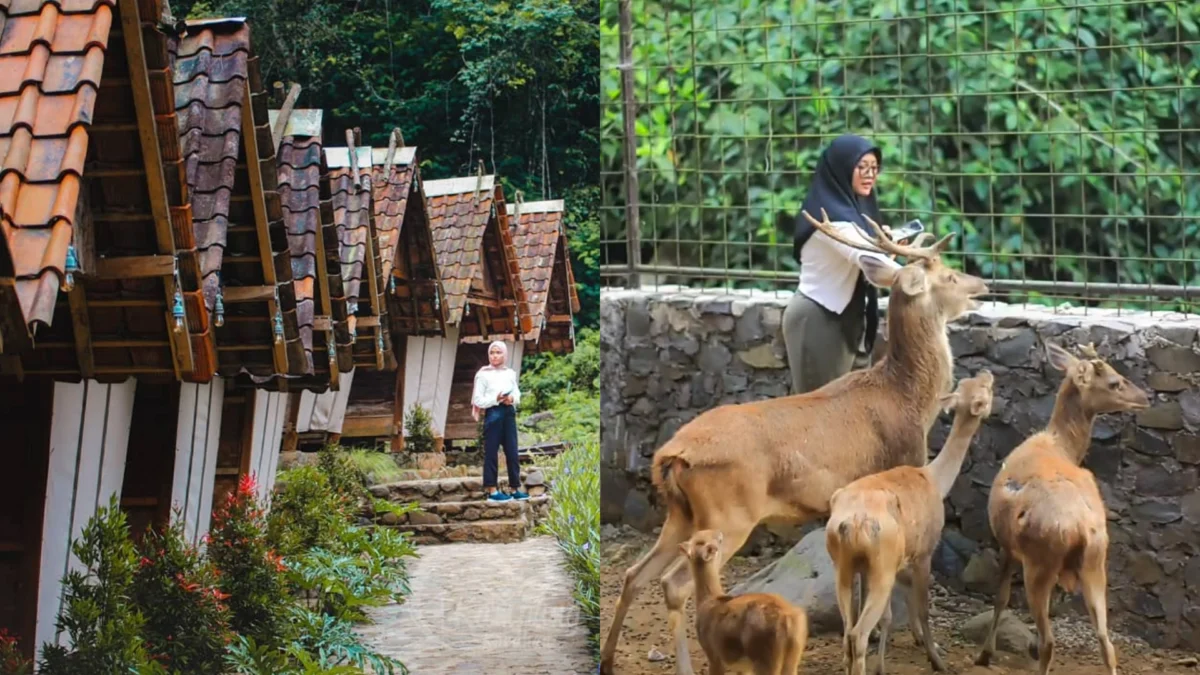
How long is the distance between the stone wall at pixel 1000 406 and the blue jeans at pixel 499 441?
274mm

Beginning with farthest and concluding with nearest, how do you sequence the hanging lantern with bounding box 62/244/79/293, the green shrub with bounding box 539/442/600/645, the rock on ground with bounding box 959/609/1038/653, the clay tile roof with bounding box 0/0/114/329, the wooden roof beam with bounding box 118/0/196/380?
1. the green shrub with bounding box 539/442/600/645
2. the rock on ground with bounding box 959/609/1038/653
3. the wooden roof beam with bounding box 118/0/196/380
4. the hanging lantern with bounding box 62/244/79/293
5. the clay tile roof with bounding box 0/0/114/329

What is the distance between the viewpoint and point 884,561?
11.7 feet

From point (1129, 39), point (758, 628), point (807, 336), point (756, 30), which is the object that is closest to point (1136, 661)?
point (758, 628)

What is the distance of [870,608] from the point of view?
11.6ft

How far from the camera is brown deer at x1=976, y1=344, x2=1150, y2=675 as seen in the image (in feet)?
A: 11.3

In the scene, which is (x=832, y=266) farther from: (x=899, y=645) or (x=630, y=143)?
(x=899, y=645)

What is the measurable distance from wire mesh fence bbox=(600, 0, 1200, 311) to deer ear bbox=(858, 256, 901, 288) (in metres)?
0.13

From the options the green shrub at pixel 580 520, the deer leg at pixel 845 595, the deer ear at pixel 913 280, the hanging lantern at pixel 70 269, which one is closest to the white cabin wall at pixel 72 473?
the hanging lantern at pixel 70 269

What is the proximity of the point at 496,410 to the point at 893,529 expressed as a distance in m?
1.07

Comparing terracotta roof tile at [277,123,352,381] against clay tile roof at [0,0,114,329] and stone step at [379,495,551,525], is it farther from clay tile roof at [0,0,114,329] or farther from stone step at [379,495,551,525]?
clay tile roof at [0,0,114,329]

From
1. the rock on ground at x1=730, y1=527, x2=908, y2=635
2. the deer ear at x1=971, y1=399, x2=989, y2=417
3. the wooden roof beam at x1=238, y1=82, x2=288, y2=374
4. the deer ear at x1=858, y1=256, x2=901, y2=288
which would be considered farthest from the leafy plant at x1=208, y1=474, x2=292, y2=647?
the deer ear at x1=971, y1=399, x2=989, y2=417

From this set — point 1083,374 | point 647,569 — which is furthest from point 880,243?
point 647,569

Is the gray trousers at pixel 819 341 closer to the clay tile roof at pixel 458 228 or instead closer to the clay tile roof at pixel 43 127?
the clay tile roof at pixel 458 228

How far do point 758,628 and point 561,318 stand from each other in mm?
987
